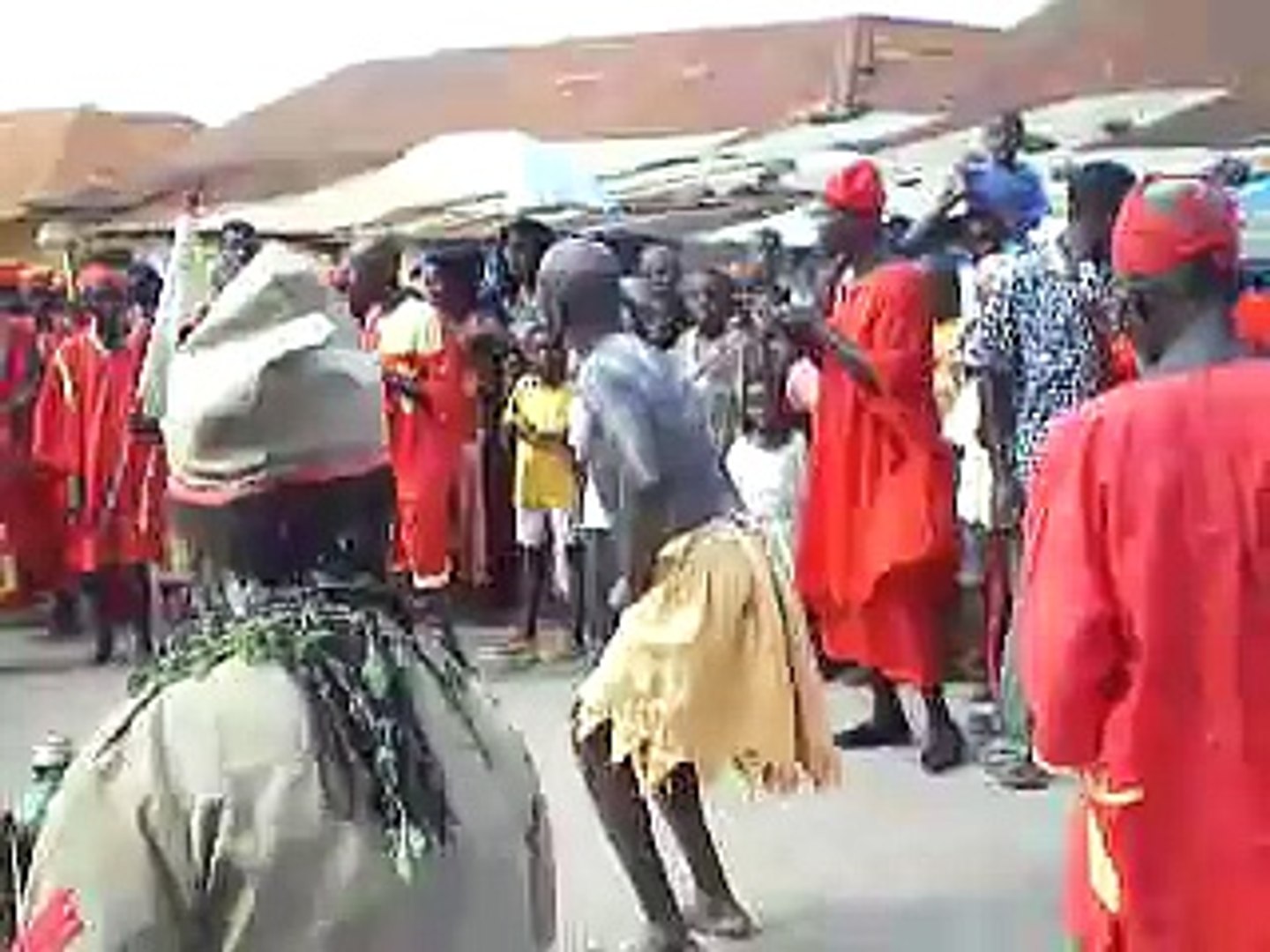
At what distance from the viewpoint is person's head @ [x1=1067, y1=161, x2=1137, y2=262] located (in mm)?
6617

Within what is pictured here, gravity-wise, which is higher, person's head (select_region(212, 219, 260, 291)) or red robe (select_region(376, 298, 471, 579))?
person's head (select_region(212, 219, 260, 291))

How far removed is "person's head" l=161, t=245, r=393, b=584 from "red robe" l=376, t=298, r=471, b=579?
840 cm

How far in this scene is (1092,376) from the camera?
7.22 metres

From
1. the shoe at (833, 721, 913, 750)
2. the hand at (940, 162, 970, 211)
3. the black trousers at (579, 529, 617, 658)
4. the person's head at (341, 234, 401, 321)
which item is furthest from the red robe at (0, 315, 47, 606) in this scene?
the hand at (940, 162, 970, 211)

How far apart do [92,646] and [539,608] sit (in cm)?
214

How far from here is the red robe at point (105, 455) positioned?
11.1 m

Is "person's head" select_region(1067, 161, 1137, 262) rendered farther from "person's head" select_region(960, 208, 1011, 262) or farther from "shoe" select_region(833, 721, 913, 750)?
"shoe" select_region(833, 721, 913, 750)

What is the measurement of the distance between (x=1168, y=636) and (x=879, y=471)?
4528 mm

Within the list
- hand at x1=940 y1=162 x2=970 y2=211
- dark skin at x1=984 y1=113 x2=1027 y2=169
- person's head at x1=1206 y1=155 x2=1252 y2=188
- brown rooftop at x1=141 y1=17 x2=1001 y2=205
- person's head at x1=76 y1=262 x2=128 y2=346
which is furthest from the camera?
brown rooftop at x1=141 y1=17 x2=1001 y2=205

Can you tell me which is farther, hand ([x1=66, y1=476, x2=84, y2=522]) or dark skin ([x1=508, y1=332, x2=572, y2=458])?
hand ([x1=66, y1=476, x2=84, y2=522])

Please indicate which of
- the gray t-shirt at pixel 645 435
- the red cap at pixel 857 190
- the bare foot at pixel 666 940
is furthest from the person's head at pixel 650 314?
the bare foot at pixel 666 940

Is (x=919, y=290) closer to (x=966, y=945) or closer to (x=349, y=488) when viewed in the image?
(x=966, y=945)

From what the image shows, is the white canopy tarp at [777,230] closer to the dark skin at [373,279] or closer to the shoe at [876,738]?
the dark skin at [373,279]

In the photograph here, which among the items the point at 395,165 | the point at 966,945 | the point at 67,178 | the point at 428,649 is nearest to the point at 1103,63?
the point at 395,165
